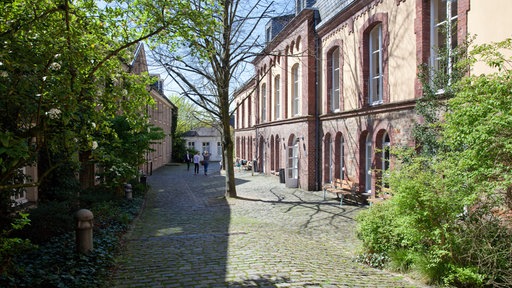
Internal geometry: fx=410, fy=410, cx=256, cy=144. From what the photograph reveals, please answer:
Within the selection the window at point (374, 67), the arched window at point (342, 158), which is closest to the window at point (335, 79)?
the arched window at point (342, 158)

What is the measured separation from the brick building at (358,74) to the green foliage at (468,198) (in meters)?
1.95

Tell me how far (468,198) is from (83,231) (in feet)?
20.8

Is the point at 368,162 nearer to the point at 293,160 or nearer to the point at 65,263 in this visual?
the point at 293,160

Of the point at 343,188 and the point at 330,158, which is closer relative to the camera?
the point at 343,188

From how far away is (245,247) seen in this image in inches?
331

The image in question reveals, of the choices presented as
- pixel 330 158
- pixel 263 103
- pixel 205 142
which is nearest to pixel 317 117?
pixel 330 158

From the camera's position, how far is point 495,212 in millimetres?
6066

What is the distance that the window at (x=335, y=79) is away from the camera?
18594mm

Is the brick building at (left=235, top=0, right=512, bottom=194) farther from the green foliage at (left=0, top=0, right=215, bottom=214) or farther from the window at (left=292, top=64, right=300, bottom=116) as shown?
the green foliage at (left=0, top=0, right=215, bottom=214)

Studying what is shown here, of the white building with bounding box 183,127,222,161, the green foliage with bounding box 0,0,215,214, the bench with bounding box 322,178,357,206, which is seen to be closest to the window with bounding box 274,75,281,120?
the bench with bounding box 322,178,357,206

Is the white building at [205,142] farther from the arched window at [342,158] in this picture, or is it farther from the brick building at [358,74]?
the arched window at [342,158]

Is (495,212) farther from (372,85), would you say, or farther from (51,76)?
(372,85)

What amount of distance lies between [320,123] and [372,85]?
4652 mm

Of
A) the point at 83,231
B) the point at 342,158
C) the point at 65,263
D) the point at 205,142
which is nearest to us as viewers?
the point at 65,263
